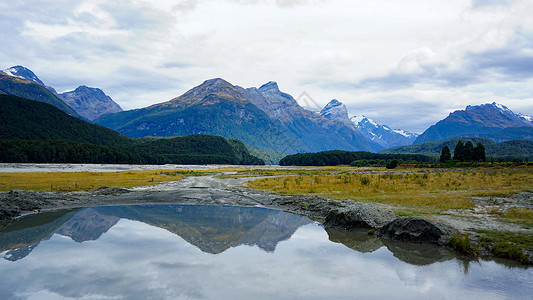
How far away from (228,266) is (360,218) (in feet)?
35.5

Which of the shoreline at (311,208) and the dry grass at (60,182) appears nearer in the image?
the shoreline at (311,208)

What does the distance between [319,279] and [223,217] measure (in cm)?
1466

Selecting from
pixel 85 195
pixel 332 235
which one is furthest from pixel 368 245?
pixel 85 195

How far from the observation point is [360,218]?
2145cm

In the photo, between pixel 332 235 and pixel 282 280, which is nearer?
pixel 282 280

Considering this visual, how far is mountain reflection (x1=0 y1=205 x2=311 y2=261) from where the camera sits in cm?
1822

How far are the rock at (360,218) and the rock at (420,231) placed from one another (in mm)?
1430

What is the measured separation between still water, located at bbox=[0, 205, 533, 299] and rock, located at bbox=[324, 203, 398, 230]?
4.07 feet

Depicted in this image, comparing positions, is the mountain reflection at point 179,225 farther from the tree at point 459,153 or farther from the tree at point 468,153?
the tree at point 459,153

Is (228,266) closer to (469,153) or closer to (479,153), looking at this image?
(479,153)

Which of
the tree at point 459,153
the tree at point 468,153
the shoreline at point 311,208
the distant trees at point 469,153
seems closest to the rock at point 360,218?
the shoreline at point 311,208

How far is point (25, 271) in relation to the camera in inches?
516

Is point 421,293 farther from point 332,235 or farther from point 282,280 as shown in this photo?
point 332,235

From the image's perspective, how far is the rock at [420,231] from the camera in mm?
17312
